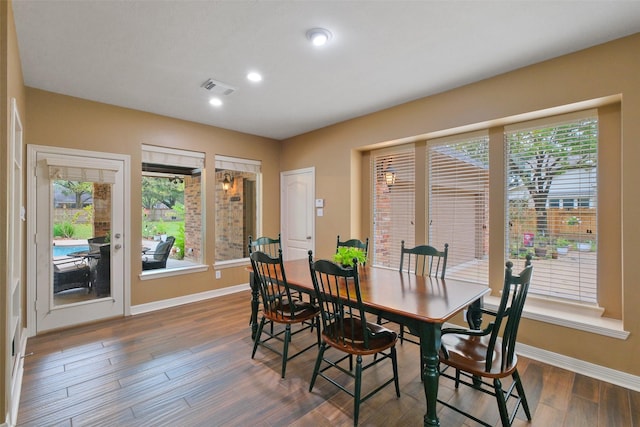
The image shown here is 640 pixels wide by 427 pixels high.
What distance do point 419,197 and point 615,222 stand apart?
A: 183 cm

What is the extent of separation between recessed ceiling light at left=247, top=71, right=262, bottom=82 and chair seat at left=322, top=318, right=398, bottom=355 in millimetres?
2460

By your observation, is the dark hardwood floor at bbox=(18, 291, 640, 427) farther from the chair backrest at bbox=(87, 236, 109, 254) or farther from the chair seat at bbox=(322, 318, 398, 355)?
the chair backrest at bbox=(87, 236, 109, 254)

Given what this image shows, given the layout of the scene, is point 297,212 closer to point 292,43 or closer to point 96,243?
point 96,243

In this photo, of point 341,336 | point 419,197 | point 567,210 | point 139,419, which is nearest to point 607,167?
point 567,210

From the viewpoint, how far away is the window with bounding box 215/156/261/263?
488 centimetres

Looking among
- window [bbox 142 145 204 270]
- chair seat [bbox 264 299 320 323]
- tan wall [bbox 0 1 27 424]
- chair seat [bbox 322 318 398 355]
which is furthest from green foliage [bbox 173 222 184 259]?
chair seat [bbox 322 318 398 355]

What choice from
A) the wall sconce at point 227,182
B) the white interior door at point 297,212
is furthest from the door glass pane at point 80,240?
the white interior door at point 297,212

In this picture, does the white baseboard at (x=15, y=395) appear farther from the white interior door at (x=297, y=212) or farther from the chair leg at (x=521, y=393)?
the white interior door at (x=297, y=212)

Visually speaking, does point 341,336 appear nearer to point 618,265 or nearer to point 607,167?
point 618,265

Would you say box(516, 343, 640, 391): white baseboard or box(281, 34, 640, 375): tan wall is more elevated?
box(281, 34, 640, 375): tan wall

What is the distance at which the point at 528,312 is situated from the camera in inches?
110

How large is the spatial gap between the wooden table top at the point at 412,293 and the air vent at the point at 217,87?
2.12 m

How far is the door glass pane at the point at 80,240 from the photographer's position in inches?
135

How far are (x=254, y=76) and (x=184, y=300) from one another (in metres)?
3.30
